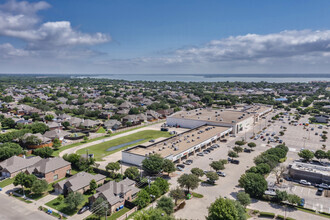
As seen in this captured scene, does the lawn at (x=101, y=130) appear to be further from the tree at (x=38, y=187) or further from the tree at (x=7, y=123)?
the tree at (x=38, y=187)

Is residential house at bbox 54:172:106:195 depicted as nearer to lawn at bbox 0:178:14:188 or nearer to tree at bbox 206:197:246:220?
lawn at bbox 0:178:14:188

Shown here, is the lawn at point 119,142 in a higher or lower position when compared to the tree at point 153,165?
lower

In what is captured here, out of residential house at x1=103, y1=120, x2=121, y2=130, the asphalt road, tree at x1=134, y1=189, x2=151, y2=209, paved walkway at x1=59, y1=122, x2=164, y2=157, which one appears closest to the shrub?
tree at x1=134, y1=189, x2=151, y2=209

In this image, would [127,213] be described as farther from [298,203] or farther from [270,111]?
[270,111]

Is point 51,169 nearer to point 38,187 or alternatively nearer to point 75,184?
point 38,187

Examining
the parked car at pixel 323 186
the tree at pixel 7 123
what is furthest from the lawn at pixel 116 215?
the tree at pixel 7 123

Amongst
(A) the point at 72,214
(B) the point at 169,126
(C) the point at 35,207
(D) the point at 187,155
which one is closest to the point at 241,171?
(D) the point at 187,155
